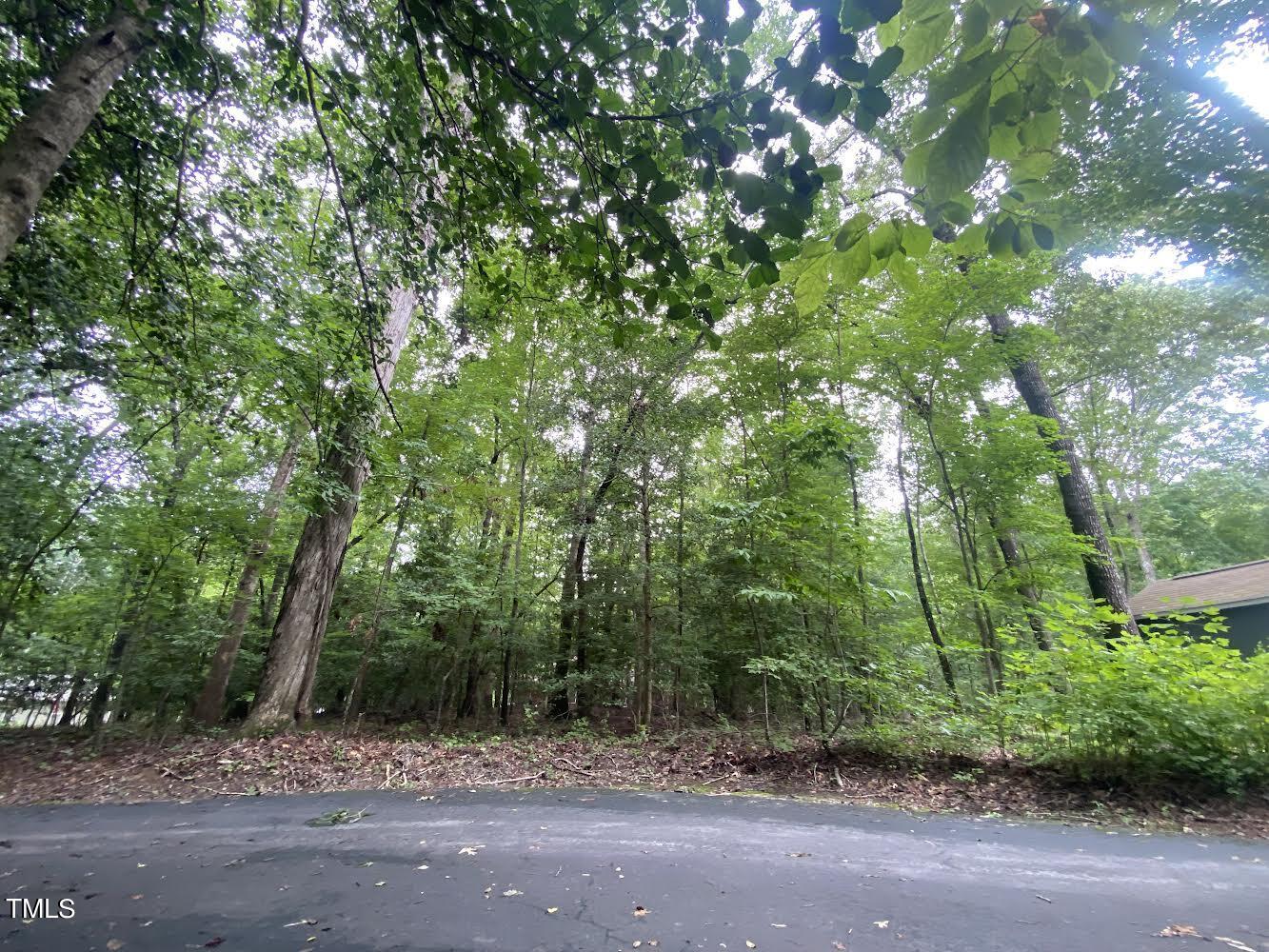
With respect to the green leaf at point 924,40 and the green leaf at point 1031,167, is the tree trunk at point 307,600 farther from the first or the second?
the green leaf at point 1031,167

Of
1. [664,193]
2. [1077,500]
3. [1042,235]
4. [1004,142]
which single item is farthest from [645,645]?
[1004,142]

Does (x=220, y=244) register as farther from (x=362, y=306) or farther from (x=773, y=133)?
(x=773, y=133)

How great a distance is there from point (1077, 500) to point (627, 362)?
7.43 meters

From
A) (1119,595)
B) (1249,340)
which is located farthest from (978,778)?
(1249,340)

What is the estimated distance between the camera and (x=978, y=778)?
16.4 feet

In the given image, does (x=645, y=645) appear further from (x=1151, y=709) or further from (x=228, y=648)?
(x=228, y=648)

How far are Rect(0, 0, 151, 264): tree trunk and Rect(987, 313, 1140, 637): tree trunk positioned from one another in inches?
345

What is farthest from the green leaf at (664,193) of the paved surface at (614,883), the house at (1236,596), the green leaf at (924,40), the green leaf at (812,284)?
the house at (1236,596)

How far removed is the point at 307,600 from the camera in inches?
276

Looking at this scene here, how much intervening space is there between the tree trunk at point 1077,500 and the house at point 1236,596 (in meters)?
6.01

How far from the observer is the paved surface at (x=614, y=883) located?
7.63 ft

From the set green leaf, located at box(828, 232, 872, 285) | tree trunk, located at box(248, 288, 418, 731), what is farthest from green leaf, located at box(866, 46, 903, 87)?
tree trunk, located at box(248, 288, 418, 731)

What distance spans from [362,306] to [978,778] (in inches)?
274

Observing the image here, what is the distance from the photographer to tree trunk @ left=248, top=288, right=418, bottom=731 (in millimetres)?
6598
